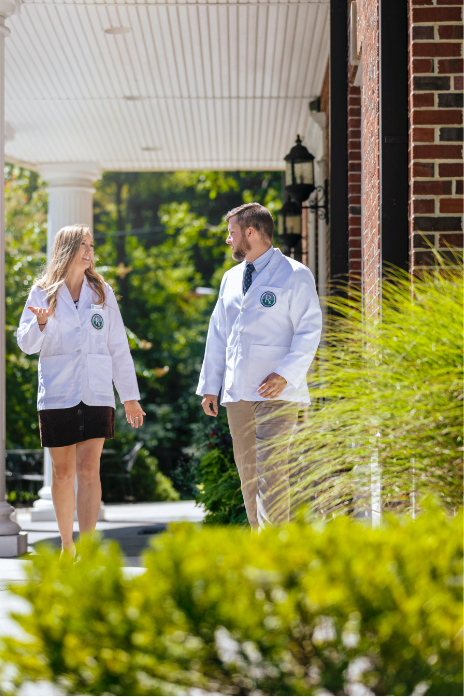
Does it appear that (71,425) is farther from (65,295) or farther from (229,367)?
(229,367)

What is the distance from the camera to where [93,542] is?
1.63m

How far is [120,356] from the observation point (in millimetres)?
4656

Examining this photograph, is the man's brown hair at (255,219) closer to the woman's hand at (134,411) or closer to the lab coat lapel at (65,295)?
the lab coat lapel at (65,295)

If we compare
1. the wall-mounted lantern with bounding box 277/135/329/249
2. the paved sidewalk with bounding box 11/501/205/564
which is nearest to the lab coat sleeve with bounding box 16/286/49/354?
the paved sidewalk with bounding box 11/501/205/564

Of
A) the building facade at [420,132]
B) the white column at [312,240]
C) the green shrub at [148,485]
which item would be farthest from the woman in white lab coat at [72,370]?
the green shrub at [148,485]

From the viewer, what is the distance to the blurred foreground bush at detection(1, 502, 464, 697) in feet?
4.77

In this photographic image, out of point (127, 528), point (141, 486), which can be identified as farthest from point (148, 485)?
point (127, 528)

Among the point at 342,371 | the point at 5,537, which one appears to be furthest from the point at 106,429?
the point at 342,371

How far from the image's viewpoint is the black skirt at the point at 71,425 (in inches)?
174

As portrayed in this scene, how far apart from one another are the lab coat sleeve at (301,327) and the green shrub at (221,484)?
5.89 ft

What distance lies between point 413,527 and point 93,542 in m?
0.62

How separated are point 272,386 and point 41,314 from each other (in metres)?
1.27

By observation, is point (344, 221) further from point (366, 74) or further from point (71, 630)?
point (71, 630)

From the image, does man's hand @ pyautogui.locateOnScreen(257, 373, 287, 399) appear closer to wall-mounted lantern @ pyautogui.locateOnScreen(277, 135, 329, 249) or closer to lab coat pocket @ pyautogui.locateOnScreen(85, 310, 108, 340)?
lab coat pocket @ pyautogui.locateOnScreen(85, 310, 108, 340)
